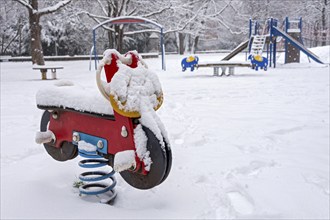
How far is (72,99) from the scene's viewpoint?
2.01 meters

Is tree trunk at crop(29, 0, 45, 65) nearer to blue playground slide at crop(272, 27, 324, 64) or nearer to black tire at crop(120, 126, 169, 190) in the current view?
blue playground slide at crop(272, 27, 324, 64)

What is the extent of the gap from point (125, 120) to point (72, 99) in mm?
484

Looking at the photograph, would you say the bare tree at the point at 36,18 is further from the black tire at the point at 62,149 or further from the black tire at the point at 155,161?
the black tire at the point at 155,161

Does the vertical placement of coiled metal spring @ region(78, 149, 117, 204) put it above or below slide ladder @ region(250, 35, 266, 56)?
below

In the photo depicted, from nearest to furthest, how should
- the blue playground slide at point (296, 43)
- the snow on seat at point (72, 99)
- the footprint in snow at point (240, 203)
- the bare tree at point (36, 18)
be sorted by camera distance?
1. the snow on seat at point (72, 99)
2. the footprint in snow at point (240, 203)
3. the blue playground slide at point (296, 43)
4. the bare tree at point (36, 18)

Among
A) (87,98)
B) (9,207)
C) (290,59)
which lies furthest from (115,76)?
(290,59)

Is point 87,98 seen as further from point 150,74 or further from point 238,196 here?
point 238,196

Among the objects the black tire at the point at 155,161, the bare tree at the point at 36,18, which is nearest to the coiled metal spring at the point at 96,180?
the black tire at the point at 155,161

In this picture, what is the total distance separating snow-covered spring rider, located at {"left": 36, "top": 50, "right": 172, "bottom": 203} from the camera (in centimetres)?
165

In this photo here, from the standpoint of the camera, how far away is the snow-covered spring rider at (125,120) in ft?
5.42

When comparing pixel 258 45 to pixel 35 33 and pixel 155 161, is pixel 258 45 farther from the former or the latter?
pixel 155 161

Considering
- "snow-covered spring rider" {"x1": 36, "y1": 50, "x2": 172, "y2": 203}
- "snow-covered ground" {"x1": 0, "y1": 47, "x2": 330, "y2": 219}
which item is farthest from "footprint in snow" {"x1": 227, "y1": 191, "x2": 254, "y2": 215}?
"snow-covered spring rider" {"x1": 36, "y1": 50, "x2": 172, "y2": 203}

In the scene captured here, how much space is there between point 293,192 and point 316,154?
0.93m

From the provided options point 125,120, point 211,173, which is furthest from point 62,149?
point 211,173
